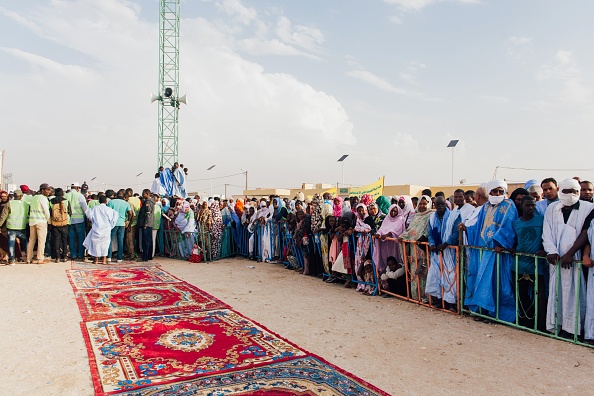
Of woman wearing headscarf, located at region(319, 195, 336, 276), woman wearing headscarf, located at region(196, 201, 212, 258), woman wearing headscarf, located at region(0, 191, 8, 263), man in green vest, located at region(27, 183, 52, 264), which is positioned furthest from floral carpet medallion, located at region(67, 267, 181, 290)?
woman wearing headscarf, located at region(319, 195, 336, 276)

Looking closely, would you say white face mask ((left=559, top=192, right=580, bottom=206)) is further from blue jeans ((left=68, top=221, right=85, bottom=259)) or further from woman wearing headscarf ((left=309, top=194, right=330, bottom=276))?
blue jeans ((left=68, top=221, right=85, bottom=259))

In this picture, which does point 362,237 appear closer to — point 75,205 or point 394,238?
point 394,238

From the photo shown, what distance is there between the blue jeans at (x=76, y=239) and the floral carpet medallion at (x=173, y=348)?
258 inches

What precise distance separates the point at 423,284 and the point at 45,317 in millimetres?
5626

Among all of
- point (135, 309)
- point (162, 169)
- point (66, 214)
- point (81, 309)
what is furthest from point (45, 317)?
point (162, 169)

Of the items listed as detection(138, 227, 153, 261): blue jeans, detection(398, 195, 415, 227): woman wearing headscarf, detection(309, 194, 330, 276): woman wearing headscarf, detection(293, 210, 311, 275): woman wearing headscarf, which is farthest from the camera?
detection(138, 227, 153, 261): blue jeans

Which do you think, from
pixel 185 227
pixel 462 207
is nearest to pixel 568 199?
pixel 462 207

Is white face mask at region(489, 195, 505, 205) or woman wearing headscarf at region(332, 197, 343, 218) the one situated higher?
white face mask at region(489, 195, 505, 205)

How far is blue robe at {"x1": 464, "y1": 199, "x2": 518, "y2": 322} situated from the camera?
18.6 feet

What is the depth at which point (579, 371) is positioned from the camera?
161 inches

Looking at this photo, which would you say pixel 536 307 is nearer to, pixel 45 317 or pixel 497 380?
pixel 497 380

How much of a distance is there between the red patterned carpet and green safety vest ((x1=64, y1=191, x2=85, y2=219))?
15.7 ft

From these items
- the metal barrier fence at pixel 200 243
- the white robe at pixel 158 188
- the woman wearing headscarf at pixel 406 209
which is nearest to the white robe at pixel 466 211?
the woman wearing headscarf at pixel 406 209

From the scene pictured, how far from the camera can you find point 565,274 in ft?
16.5
